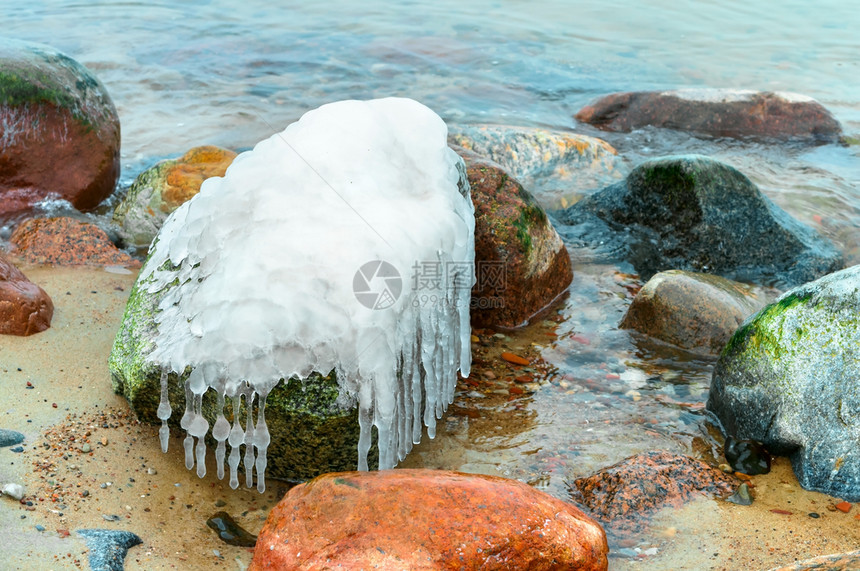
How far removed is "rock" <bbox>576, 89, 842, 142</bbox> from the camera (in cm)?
862

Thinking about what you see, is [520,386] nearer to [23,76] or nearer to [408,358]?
[408,358]

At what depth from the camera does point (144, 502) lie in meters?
3.04

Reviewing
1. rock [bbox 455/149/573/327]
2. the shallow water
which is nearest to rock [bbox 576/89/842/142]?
the shallow water

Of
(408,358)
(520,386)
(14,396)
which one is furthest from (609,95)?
(14,396)

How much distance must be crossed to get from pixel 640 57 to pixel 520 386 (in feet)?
27.6

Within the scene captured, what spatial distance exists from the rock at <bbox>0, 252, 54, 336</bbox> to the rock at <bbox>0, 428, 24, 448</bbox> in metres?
0.86

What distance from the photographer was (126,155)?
7523 mm

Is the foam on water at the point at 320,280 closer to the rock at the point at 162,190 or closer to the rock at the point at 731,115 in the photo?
the rock at the point at 162,190

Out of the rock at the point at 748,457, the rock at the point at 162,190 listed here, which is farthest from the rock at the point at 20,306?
the rock at the point at 748,457

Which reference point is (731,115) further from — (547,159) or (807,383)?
(807,383)

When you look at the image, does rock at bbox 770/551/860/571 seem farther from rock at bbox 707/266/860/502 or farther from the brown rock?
the brown rock

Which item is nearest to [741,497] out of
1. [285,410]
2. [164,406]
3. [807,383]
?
[807,383]

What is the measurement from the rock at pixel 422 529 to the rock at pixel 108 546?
0.45 metres

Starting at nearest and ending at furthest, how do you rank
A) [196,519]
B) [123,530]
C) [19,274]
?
1. [123,530]
2. [196,519]
3. [19,274]
